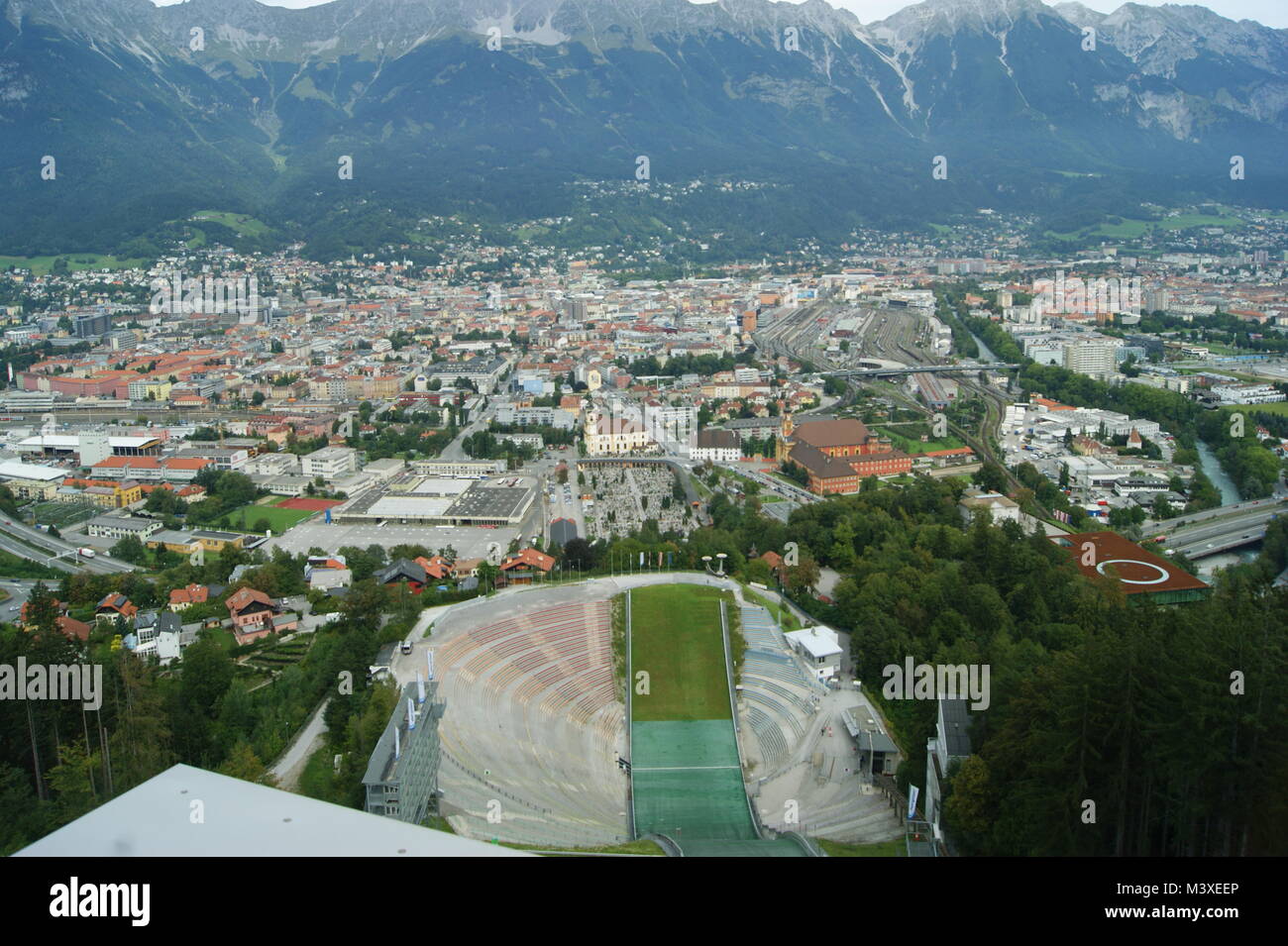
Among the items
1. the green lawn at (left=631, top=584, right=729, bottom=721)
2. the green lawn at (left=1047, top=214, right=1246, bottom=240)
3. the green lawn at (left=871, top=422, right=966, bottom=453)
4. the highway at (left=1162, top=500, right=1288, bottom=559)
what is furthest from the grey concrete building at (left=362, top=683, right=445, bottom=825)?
the green lawn at (left=1047, top=214, right=1246, bottom=240)

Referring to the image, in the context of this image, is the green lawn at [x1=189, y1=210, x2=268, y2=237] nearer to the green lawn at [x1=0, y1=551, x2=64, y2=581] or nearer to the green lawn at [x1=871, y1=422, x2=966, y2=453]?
the green lawn at [x1=871, y1=422, x2=966, y2=453]

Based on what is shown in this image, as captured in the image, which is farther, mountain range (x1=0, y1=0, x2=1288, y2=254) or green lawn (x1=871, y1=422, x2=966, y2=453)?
mountain range (x1=0, y1=0, x2=1288, y2=254)

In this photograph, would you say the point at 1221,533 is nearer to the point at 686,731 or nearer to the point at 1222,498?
the point at 1222,498

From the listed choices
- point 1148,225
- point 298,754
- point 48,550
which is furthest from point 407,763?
point 1148,225

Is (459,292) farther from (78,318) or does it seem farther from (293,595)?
(293,595)

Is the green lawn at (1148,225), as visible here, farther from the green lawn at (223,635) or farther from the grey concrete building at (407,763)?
the grey concrete building at (407,763)

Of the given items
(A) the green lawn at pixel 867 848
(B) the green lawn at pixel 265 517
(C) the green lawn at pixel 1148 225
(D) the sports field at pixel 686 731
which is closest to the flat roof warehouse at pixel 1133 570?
(D) the sports field at pixel 686 731
